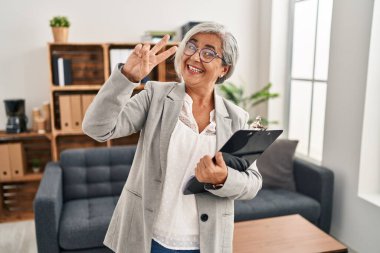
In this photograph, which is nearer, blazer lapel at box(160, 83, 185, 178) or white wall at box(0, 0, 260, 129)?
blazer lapel at box(160, 83, 185, 178)

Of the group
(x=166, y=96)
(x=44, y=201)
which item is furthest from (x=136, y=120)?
(x=44, y=201)

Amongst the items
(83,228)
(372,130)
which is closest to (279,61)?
(372,130)

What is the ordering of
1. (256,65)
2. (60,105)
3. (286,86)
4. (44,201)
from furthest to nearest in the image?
(256,65), (286,86), (60,105), (44,201)

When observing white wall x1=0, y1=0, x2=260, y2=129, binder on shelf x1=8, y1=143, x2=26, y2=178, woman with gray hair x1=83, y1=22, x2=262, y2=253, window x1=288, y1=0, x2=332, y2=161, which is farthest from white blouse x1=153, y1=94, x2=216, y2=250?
white wall x1=0, y1=0, x2=260, y2=129

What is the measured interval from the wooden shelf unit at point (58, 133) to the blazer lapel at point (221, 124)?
2300 mm

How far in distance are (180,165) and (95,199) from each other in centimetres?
203

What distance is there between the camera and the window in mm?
3275

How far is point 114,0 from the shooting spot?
3.62m

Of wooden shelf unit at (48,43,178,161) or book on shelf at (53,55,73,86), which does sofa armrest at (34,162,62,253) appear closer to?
wooden shelf unit at (48,43,178,161)

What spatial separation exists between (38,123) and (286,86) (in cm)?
267

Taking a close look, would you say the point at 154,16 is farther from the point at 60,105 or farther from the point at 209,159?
the point at 209,159

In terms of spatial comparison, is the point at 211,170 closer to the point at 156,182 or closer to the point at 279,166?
the point at 156,182

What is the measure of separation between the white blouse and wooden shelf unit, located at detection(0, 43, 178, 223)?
95.2 inches

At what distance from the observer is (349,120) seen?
9.04ft
